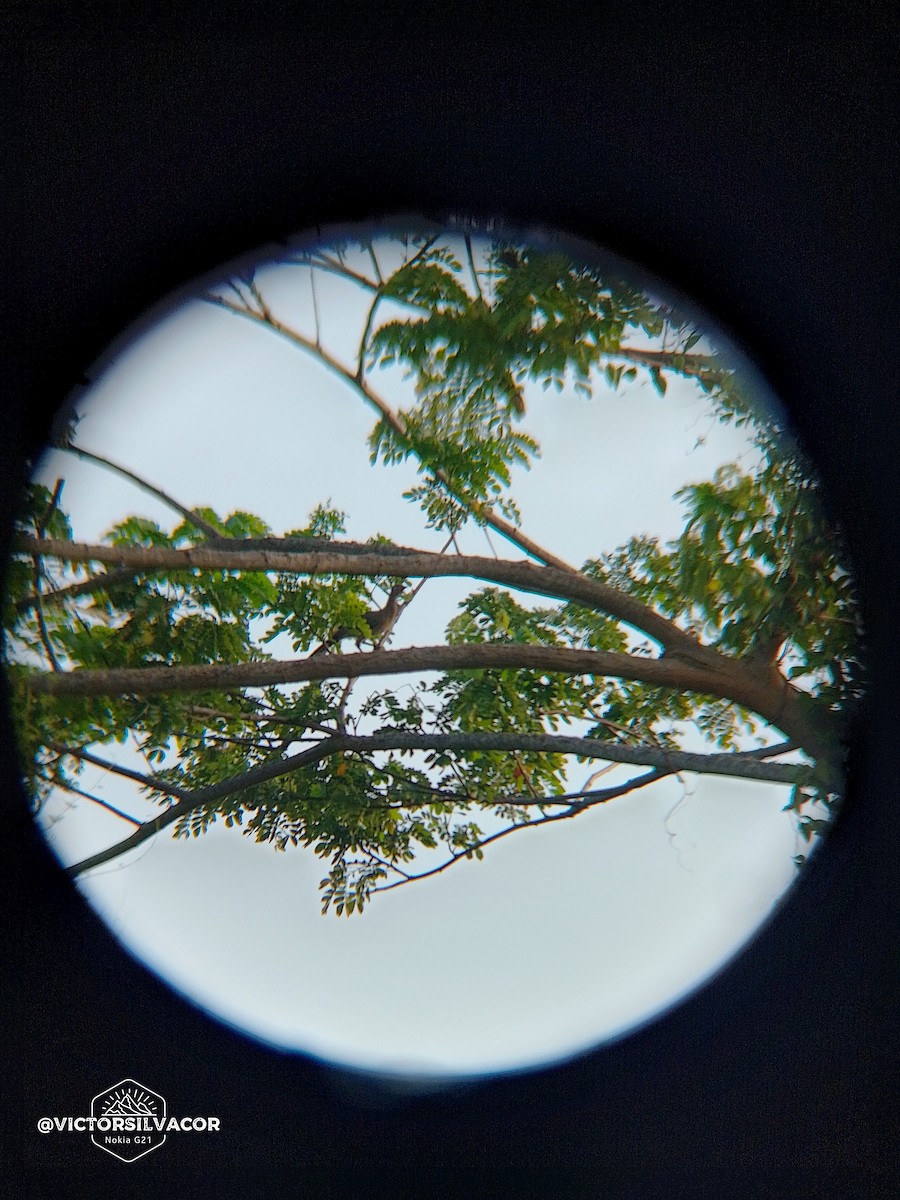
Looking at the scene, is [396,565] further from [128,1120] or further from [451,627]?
[128,1120]

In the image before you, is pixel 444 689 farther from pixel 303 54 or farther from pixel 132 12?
pixel 132 12

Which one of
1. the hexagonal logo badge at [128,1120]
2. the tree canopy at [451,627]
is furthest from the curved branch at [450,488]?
the hexagonal logo badge at [128,1120]

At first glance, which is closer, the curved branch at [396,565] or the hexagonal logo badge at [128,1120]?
the hexagonal logo badge at [128,1120]

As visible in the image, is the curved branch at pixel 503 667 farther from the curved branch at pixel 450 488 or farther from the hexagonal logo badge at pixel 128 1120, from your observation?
the hexagonal logo badge at pixel 128 1120

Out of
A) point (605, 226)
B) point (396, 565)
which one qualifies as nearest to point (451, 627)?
point (396, 565)

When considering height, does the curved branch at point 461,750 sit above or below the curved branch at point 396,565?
below

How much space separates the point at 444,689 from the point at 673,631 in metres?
0.44

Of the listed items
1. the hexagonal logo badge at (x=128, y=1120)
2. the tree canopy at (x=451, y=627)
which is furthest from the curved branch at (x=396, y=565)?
the hexagonal logo badge at (x=128, y=1120)

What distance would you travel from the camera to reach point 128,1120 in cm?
117

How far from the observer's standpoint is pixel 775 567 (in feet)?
4.21

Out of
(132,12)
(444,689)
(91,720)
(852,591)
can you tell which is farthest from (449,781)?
(132,12)

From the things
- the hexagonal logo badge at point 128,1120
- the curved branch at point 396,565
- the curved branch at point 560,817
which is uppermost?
the curved branch at point 396,565

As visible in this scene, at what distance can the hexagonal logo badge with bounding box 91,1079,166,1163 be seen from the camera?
3.82 feet

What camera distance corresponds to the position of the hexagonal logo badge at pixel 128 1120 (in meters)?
1.16
